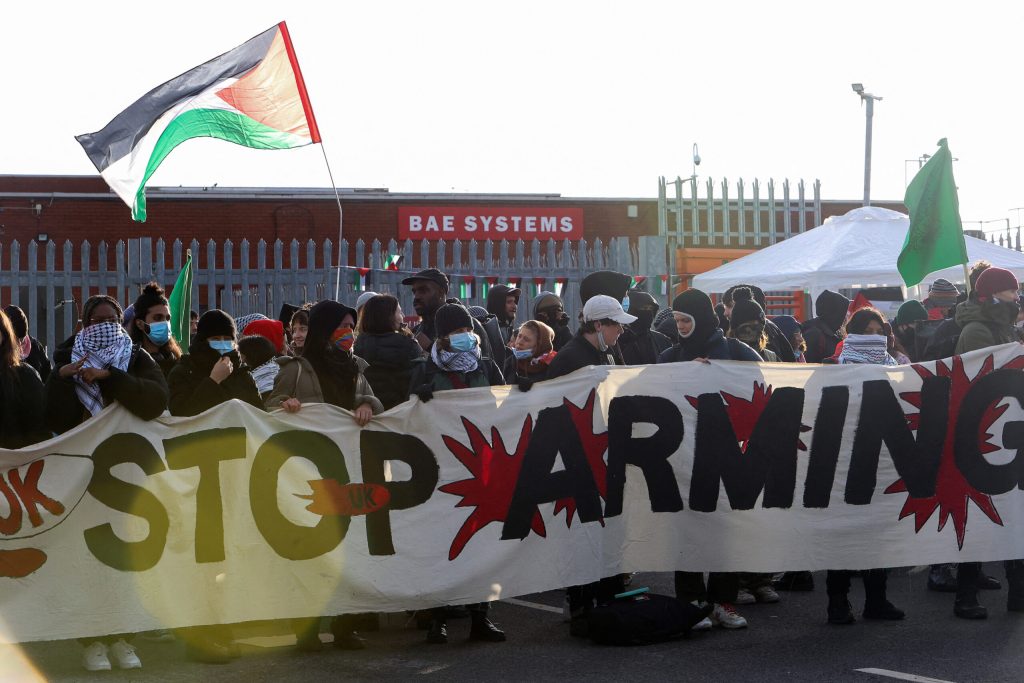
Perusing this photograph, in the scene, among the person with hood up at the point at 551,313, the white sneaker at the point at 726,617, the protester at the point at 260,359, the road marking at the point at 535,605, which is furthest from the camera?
the person with hood up at the point at 551,313

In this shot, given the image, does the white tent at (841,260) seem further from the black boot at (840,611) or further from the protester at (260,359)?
the protester at (260,359)

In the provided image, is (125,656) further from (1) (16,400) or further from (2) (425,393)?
(2) (425,393)

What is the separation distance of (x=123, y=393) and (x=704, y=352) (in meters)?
3.47

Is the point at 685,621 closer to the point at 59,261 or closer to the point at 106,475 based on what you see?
the point at 106,475

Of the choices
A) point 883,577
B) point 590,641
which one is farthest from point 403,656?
point 883,577

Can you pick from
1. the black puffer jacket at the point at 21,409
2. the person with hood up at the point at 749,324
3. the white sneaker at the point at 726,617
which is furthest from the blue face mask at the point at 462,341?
the black puffer jacket at the point at 21,409

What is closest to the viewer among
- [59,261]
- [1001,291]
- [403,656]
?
[403,656]

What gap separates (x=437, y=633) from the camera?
282 inches

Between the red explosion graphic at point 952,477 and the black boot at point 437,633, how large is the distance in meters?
2.73

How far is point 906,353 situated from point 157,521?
6648mm

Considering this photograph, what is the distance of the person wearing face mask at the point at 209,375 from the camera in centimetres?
700

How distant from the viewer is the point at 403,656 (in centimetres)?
689

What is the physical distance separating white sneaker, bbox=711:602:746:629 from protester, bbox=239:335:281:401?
2977 millimetres

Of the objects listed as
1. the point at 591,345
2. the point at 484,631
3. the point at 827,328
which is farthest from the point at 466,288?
the point at 484,631
